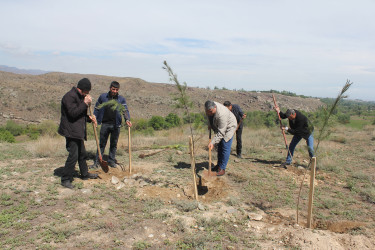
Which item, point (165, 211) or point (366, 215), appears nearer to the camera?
point (165, 211)

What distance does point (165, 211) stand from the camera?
3904 millimetres

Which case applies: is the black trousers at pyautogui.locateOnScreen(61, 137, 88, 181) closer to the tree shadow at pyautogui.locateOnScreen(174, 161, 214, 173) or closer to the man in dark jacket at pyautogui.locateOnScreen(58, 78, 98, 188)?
the man in dark jacket at pyautogui.locateOnScreen(58, 78, 98, 188)

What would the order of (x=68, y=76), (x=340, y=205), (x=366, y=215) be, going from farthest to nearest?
(x=68, y=76) → (x=340, y=205) → (x=366, y=215)

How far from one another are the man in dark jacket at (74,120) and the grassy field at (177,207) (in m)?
0.48

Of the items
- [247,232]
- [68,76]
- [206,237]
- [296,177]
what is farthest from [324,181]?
[68,76]

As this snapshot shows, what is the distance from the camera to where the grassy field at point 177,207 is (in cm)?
320

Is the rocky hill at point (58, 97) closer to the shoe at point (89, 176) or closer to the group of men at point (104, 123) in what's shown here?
the group of men at point (104, 123)

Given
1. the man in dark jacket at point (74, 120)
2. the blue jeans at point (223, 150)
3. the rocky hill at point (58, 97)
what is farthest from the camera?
the rocky hill at point (58, 97)

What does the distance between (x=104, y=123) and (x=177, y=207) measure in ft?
8.28

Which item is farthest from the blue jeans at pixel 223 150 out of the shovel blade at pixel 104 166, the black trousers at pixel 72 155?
the black trousers at pixel 72 155

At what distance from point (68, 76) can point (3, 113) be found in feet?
64.6

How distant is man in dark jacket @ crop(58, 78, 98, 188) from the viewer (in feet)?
14.0

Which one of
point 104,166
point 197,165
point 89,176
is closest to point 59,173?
point 89,176

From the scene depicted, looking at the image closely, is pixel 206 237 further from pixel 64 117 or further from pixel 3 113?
pixel 3 113
